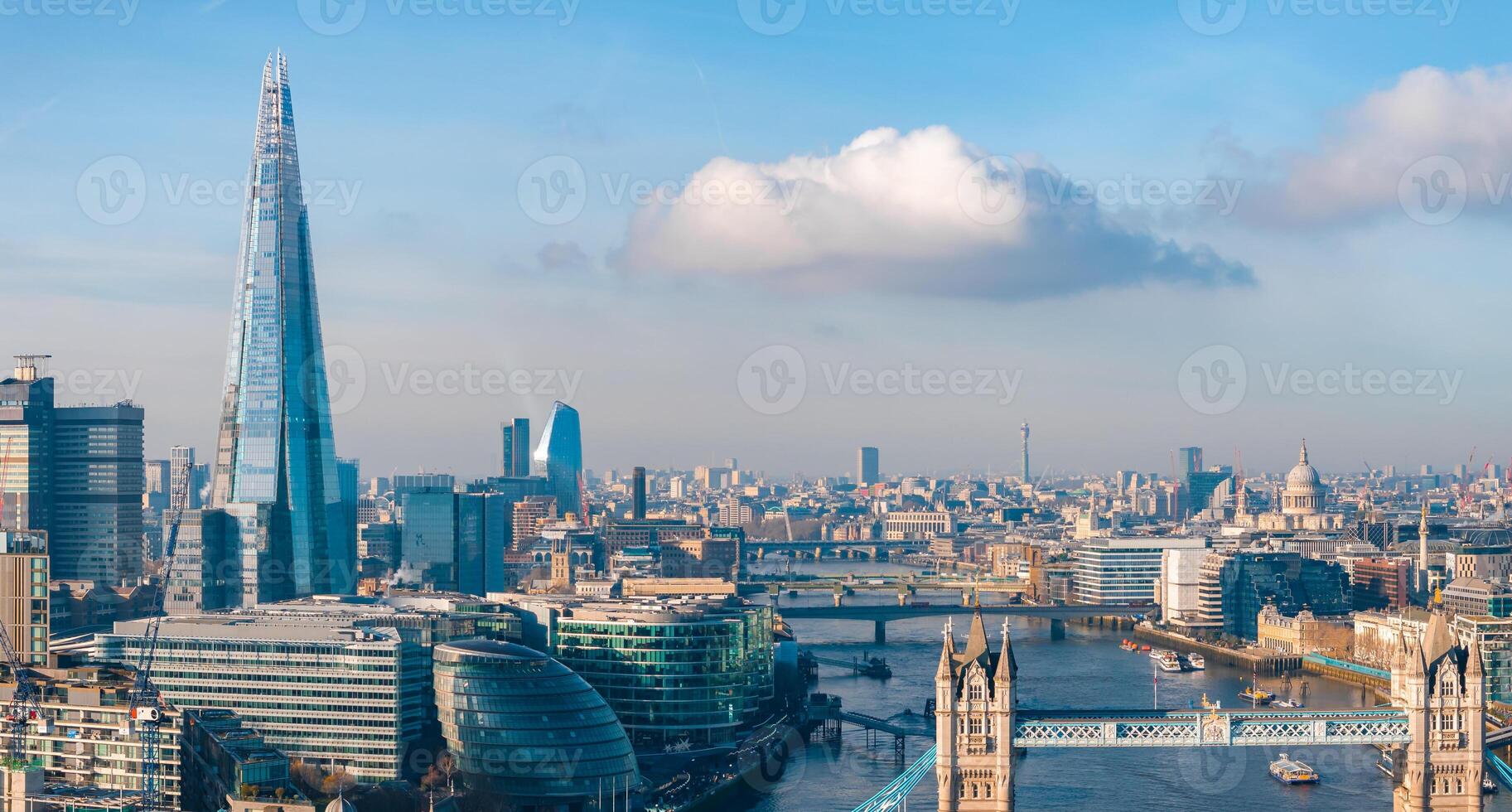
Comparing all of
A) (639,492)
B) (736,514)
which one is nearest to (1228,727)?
(639,492)

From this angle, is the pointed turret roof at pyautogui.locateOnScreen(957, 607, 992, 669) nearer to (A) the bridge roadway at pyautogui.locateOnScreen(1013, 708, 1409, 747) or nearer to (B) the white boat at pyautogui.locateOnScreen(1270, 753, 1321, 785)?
(A) the bridge roadway at pyautogui.locateOnScreen(1013, 708, 1409, 747)

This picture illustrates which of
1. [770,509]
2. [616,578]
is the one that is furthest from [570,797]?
[770,509]

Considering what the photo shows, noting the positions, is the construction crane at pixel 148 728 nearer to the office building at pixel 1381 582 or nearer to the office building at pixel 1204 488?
the office building at pixel 1381 582

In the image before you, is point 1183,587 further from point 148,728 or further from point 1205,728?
point 148,728

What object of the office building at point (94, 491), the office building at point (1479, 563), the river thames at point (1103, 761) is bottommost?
the river thames at point (1103, 761)

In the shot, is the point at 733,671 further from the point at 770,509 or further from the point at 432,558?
the point at 770,509

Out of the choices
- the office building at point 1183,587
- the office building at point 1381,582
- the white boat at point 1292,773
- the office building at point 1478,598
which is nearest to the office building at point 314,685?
the white boat at point 1292,773
